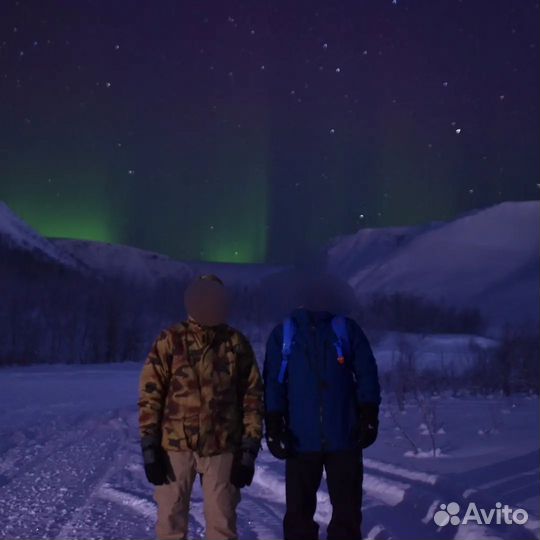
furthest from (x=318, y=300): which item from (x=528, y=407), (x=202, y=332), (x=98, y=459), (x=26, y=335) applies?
(x=26, y=335)

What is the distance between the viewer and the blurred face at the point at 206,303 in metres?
4.37

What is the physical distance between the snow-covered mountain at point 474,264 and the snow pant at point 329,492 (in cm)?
12415

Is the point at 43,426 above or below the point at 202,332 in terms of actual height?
below

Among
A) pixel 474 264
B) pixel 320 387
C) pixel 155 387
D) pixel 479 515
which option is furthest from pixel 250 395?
pixel 474 264

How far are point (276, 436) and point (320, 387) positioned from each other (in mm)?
378

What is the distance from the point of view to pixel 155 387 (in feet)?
14.2

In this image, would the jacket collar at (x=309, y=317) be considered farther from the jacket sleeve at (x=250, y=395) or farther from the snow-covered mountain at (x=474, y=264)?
the snow-covered mountain at (x=474, y=264)

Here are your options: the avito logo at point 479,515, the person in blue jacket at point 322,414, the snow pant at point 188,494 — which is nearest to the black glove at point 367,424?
the person in blue jacket at point 322,414

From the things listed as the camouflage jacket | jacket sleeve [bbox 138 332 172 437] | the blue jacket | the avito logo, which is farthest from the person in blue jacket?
the avito logo

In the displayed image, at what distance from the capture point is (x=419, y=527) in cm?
538

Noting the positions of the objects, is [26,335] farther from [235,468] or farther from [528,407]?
[235,468]

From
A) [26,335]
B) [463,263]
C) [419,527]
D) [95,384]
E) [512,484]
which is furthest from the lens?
[463,263]

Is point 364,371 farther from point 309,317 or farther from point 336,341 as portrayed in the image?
point 309,317

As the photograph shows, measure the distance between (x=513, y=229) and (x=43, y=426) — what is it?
577 ft
